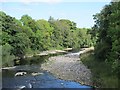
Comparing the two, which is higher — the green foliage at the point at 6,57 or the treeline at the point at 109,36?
the treeline at the point at 109,36

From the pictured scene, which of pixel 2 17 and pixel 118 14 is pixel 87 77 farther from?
pixel 2 17

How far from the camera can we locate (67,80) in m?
31.6

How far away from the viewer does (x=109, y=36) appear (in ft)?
102

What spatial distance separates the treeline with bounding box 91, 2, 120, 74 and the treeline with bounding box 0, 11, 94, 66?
46.8 ft

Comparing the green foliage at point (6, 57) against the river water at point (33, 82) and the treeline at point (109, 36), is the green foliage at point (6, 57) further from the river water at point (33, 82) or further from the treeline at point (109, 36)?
the treeline at point (109, 36)

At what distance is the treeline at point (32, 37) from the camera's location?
55.4 meters

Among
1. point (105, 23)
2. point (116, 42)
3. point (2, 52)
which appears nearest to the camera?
point (116, 42)

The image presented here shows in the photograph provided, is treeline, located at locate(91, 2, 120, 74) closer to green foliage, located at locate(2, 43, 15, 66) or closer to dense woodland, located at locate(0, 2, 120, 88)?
dense woodland, located at locate(0, 2, 120, 88)

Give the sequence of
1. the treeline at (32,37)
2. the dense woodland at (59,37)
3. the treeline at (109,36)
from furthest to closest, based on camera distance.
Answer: the treeline at (32,37), the dense woodland at (59,37), the treeline at (109,36)

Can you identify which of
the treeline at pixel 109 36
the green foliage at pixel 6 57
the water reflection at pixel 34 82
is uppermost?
the treeline at pixel 109 36

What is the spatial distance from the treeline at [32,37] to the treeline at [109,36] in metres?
14.3

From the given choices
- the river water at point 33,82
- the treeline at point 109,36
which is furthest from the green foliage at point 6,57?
the treeline at point 109,36

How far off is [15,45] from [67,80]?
1067 inches

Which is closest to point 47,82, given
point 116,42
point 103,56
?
point 103,56
